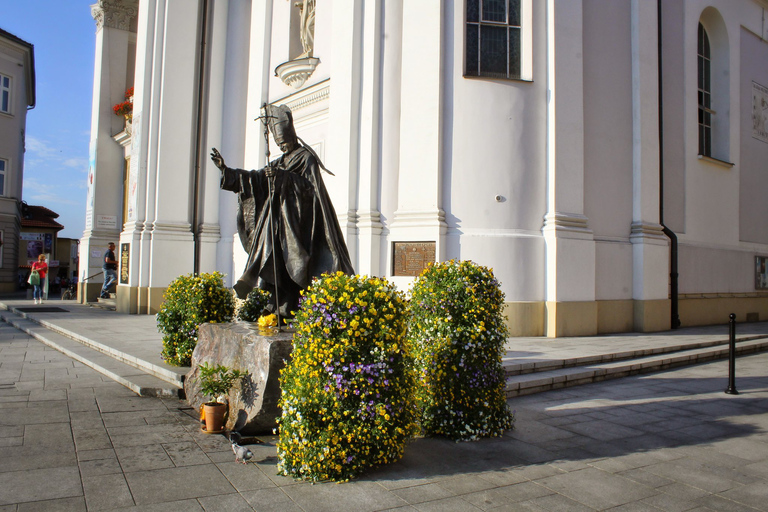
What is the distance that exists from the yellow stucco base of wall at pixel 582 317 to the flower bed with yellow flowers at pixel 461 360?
16.4 ft

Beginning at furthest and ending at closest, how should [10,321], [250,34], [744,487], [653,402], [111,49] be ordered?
[111,49]
[250,34]
[10,321]
[653,402]
[744,487]

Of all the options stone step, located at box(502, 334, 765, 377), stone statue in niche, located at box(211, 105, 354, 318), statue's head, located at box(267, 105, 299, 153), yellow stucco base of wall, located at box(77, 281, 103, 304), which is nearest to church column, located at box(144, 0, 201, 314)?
yellow stucco base of wall, located at box(77, 281, 103, 304)

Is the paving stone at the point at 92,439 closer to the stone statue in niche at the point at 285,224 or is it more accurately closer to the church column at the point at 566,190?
the stone statue in niche at the point at 285,224

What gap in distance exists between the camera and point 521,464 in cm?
428

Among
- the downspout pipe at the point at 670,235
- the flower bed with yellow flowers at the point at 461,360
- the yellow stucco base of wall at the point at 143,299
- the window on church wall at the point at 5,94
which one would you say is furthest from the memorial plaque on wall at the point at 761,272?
the window on church wall at the point at 5,94

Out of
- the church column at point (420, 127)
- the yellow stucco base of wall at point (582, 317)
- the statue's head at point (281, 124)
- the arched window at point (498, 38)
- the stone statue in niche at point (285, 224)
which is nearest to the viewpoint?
the stone statue in niche at point (285, 224)

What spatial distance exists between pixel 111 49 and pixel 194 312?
17.7 metres

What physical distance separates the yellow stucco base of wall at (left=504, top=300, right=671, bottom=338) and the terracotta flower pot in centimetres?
610

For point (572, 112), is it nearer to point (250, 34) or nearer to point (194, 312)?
point (194, 312)

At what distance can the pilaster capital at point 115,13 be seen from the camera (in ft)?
67.1

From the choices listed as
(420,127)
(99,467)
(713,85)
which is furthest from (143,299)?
(713,85)

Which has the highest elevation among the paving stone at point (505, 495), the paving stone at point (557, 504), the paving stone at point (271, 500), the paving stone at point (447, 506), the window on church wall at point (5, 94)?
the window on church wall at point (5, 94)

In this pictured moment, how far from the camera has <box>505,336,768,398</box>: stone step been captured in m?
6.83

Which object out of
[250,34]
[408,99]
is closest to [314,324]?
[408,99]
